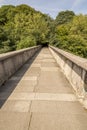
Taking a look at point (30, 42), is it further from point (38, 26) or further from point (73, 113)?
point (73, 113)

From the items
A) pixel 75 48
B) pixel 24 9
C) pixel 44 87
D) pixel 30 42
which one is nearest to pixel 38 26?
pixel 75 48

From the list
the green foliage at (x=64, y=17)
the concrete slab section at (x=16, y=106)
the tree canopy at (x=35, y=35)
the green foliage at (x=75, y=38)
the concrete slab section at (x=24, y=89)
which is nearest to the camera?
the concrete slab section at (x=16, y=106)

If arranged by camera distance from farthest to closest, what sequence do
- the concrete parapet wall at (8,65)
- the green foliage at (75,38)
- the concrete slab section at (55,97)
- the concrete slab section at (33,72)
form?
the green foliage at (75,38)
the concrete slab section at (33,72)
the concrete parapet wall at (8,65)
the concrete slab section at (55,97)

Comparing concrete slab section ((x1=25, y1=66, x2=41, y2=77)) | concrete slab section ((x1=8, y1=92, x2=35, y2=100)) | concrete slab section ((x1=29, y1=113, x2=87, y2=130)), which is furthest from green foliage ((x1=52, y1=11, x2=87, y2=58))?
concrete slab section ((x1=29, y1=113, x2=87, y2=130))

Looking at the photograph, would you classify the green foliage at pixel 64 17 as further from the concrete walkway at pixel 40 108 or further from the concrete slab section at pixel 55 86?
the concrete walkway at pixel 40 108

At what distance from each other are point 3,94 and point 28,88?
997 mm

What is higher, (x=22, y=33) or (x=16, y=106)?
(x=22, y=33)

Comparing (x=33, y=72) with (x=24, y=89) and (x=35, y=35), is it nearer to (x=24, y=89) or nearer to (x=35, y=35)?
(x=24, y=89)

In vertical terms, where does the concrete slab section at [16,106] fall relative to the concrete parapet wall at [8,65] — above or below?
below

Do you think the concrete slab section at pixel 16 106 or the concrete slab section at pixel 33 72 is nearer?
the concrete slab section at pixel 16 106

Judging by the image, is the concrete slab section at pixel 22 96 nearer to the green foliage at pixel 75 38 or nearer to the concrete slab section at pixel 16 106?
the concrete slab section at pixel 16 106

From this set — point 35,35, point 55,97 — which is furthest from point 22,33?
point 55,97

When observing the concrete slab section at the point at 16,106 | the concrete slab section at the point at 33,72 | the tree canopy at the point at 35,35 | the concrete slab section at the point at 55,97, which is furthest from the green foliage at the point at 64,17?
the concrete slab section at the point at 16,106

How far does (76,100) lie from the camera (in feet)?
17.1
